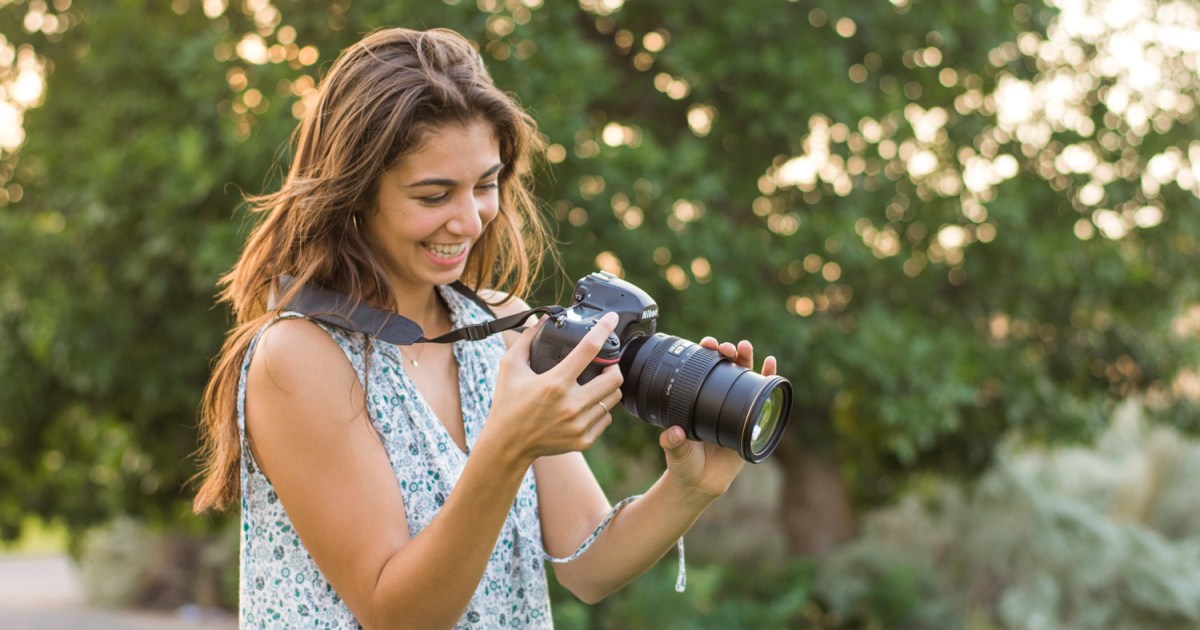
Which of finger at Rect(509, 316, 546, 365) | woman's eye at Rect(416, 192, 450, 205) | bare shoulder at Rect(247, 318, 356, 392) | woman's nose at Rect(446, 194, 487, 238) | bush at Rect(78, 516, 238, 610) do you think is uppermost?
woman's eye at Rect(416, 192, 450, 205)

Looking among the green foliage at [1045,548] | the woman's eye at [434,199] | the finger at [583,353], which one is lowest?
the green foliage at [1045,548]

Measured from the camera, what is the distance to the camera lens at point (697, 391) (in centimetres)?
189

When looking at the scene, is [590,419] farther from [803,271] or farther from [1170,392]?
[1170,392]

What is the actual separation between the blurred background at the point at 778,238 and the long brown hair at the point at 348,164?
2.47 metres

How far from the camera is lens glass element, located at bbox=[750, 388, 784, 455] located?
6.40 ft

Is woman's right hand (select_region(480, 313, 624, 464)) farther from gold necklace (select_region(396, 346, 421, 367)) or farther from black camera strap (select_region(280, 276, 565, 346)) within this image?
gold necklace (select_region(396, 346, 421, 367))

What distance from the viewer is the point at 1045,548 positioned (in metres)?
7.52

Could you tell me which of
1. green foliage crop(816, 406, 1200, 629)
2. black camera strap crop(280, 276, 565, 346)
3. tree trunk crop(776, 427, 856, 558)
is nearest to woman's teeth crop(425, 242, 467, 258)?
black camera strap crop(280, 276, 565, 346)

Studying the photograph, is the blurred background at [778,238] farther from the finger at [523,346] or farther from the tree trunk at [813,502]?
the finger at [523,346]

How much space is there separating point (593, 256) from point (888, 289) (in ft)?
6.64

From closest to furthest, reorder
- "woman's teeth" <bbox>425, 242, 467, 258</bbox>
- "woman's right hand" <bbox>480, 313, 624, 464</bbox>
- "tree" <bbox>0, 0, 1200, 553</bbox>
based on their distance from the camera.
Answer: "woman's right hand" <bbox>480, 313, 624, 464</bbox> < "woman's teeth" <bbox>425, 242, 467, 258</bbox> < "tree" <bbox>0, 0, 1200, 553</bbox>

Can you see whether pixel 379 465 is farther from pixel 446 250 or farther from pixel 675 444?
pixel 675 444

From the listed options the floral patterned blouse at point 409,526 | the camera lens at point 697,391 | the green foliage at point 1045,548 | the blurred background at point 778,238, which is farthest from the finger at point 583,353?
the green foliage at point 1045,548

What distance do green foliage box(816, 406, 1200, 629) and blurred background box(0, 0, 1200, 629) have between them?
3cm
